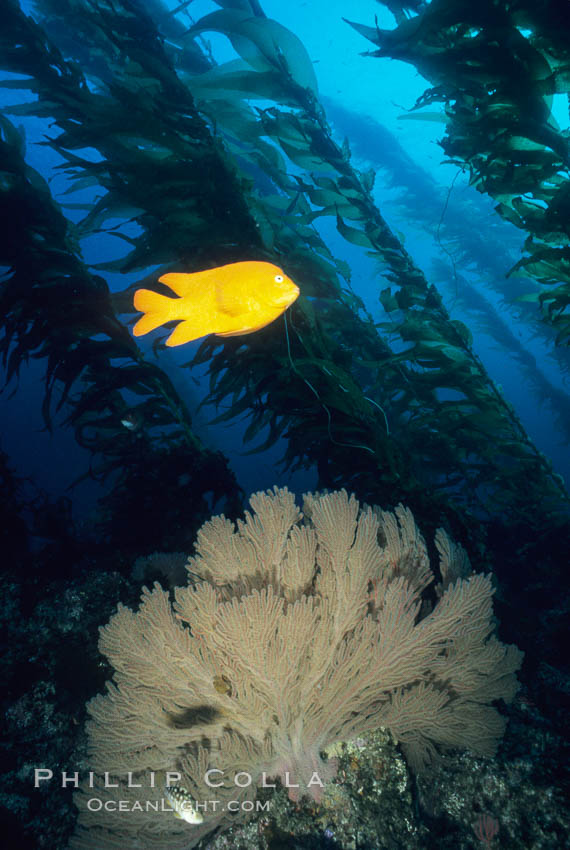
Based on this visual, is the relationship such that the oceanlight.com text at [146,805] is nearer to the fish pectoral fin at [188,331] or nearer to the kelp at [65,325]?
the kelp at [65,325]

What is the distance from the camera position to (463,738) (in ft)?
6.30

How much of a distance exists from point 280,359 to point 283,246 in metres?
1.16

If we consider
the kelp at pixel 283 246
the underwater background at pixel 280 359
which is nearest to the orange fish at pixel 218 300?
the underwater background at pixel 280 359

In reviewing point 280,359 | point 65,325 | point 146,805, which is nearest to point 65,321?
point 65,325

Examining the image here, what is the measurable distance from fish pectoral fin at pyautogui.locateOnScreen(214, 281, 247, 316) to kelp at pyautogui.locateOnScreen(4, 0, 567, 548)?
0.89 meters

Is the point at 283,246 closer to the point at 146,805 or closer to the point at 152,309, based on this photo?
the point at 152,309

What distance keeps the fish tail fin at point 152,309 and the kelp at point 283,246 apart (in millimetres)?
986

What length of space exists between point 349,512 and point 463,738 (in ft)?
4.45

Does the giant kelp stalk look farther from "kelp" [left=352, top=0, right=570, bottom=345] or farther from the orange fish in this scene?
"kelp" [left=352, top=0, right=570, bottom=345]

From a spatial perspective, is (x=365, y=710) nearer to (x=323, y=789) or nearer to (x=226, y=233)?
(x=323, y=789)

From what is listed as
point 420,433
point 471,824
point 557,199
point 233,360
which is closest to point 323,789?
point 471,824

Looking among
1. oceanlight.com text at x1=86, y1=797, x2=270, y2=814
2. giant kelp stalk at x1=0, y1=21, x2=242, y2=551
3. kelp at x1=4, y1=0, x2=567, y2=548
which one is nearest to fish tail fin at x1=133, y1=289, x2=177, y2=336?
kelp at x1=4, y1=0, x2=567, y2=548

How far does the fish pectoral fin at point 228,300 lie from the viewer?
133 centimetres

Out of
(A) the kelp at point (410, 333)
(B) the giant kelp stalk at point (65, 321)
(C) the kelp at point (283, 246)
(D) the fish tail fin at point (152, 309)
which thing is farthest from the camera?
(A) the kelp at point (410, 333)
